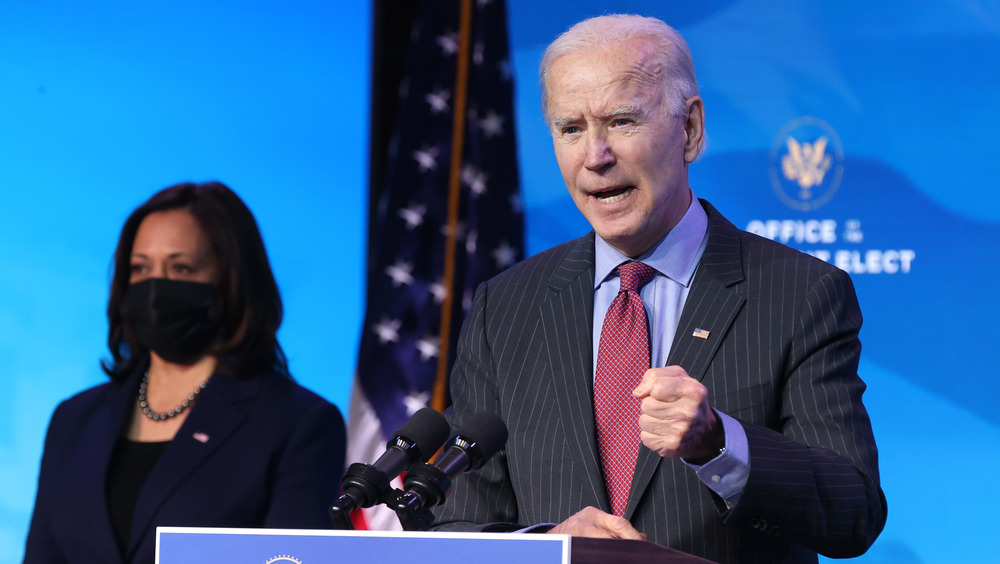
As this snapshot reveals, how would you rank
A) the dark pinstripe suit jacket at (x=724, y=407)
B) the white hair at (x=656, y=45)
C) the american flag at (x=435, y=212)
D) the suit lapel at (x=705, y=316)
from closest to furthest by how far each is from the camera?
the dark pinstripe suit jacket at (x=724, y=407) → the suit lapel at (x=705, y=316) → the white hair at (x=656, y=45) → the american flag at (x=435, y=212)

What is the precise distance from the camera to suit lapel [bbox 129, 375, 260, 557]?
9.05ft

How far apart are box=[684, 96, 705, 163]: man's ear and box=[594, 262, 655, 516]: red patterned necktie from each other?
288 millimetres

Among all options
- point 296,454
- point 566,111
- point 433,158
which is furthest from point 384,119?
point 566,111

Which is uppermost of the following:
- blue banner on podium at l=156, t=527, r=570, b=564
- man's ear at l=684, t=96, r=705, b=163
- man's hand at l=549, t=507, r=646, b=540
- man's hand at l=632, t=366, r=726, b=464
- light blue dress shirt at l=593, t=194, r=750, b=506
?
man's ear at l=684, t=96, r=705, b=163

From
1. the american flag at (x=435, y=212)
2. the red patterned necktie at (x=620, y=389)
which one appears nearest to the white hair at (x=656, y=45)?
the red patterned necktie at (x=620, y=389)

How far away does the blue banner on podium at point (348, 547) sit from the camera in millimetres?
1157

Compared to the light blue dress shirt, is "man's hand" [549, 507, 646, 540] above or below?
below

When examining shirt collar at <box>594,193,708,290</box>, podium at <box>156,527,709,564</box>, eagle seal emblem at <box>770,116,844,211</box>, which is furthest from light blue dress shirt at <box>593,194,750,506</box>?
eagle seal emblem at <box>770,116,844,211</box>

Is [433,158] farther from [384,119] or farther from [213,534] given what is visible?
[213,534]

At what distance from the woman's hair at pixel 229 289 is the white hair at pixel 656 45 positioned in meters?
1.52

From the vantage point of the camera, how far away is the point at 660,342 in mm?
1838

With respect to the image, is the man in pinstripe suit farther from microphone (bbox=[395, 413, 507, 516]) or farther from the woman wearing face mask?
the woman wearing face mask

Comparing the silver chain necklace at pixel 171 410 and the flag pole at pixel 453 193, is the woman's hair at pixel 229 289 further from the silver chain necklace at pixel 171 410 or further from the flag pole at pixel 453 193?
the flag pole at pixel 453 193

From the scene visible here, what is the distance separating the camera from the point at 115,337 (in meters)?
3.20
